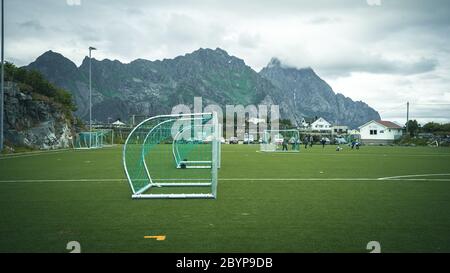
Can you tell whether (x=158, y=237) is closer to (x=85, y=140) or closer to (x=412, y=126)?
(x=85, y=140)

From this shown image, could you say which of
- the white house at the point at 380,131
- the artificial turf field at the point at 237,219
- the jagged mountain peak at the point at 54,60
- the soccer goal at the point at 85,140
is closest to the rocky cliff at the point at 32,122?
the soccer goal at the point at 85,140

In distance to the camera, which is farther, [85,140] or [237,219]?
[85,140]

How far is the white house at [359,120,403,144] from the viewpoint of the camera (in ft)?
251

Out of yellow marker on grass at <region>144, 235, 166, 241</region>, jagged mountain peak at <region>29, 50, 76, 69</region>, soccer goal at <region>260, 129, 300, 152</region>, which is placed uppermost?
jagged mountain peak at <region>29, 50, 76, 69</region>

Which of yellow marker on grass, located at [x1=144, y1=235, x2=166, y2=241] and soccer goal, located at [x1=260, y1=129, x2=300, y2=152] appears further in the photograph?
soccer goal, located at [x1=260, y1=129, x2=300, y2=152]

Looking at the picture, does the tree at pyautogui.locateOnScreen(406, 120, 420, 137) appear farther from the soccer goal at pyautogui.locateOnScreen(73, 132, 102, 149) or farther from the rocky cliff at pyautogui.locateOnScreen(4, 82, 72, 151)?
the rocky cliff at pyautogui.locateOnScreen(4, 82, 72, 151)

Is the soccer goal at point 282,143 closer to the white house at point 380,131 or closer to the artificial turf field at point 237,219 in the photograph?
the artificial turf field at point 237,219

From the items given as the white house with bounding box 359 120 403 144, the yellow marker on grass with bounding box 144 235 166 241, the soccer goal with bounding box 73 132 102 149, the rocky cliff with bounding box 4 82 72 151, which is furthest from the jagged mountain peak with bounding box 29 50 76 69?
the yellow marker on grass with bounding box 144 235 166 241

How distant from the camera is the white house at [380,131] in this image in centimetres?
7662

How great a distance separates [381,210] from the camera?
7.43 metres

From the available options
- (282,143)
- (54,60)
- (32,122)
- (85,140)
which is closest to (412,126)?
(282,143)

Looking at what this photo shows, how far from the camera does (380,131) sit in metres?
77.6
